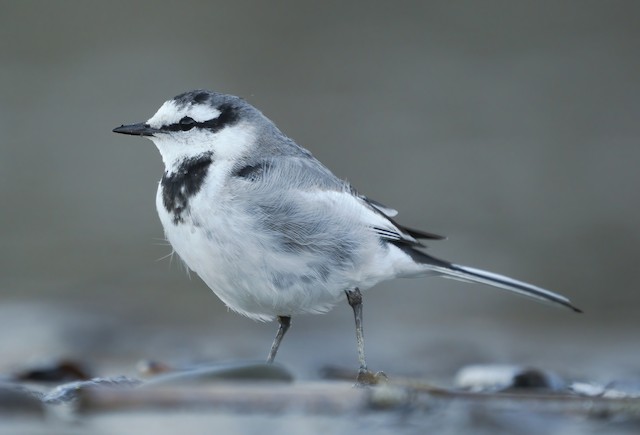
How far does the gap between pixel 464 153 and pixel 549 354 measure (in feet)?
28.9

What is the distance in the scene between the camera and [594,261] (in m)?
13.4

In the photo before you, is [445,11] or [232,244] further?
[445,11]

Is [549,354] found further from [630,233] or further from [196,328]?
[630,233]

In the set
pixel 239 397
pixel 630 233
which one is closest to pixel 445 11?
pixel 630 233

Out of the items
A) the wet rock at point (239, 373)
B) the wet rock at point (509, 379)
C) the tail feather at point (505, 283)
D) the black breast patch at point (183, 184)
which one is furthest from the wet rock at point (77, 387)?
the tail feather at point (505, 283)

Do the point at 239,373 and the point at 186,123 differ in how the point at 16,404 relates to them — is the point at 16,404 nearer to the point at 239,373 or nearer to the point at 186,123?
the point at 239,373

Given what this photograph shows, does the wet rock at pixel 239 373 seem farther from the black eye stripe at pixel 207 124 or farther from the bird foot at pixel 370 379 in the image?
the black eye stripe at pixel 207 124

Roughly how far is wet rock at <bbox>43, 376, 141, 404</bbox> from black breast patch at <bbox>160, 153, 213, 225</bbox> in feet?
3.39

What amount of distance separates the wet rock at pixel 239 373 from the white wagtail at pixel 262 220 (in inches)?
29.2

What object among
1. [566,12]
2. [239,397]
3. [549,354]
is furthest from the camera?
[566,12]

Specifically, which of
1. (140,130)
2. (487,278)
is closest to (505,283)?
(487,278)

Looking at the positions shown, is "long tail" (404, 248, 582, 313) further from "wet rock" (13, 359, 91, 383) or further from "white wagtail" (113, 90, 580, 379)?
"wet rock" (13, 359, 91, 383)

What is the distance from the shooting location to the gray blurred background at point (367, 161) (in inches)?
383

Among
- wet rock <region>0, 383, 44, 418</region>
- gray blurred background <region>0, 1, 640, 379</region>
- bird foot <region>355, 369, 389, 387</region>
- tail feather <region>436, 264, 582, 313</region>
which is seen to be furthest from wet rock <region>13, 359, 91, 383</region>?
tail feather <region>436, 264, 582, 313</region>
